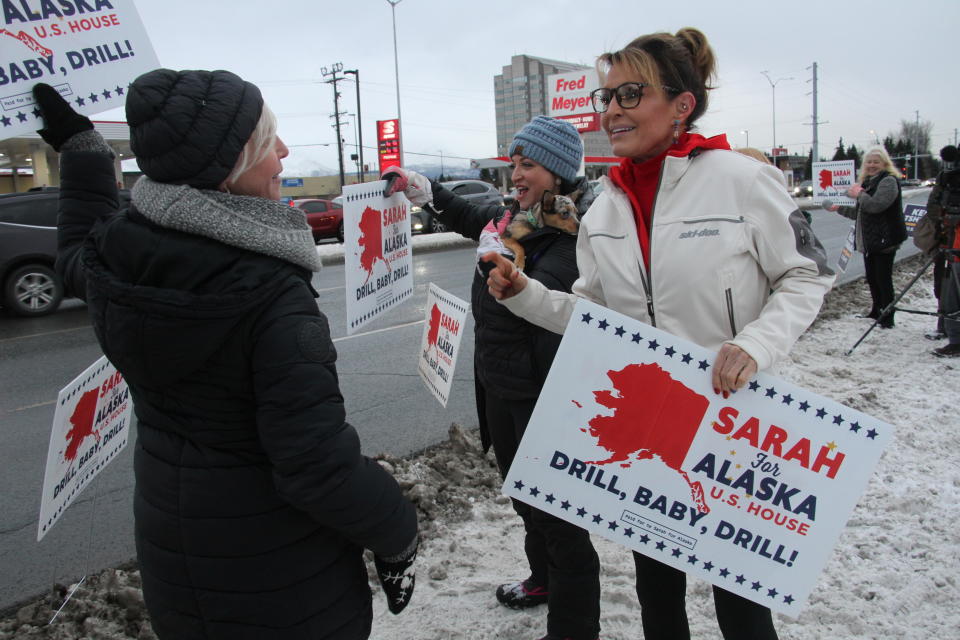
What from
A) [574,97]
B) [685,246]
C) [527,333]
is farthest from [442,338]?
[574,97]

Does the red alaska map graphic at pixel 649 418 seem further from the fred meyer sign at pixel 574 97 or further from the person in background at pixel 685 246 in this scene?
the fred meyer sign at pixel 574 97

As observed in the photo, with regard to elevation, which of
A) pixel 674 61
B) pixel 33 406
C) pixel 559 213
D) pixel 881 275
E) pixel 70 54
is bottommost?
pixel 33 406

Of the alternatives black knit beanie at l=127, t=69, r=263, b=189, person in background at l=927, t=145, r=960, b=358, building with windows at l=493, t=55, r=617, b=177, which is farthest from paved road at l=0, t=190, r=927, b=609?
building with windows at l=493, t=55, r=617, b=177

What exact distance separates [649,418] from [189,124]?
4.05ft

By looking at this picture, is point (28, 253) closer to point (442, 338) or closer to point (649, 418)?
point (442, 338)

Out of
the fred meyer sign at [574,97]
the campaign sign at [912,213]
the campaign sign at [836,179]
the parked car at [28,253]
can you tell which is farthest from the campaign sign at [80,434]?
the fred meyer sign at [574,97]

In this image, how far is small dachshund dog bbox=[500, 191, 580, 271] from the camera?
90.4 inches

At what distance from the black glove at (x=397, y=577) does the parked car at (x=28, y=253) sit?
406 inches

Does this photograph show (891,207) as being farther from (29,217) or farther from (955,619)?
(29,217)

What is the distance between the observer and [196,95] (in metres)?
1.30

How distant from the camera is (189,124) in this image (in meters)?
1.29

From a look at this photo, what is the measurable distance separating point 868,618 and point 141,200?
2.76 meters

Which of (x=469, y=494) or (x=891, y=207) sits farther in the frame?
(x=891, y=207)

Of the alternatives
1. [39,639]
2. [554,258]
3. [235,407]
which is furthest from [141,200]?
[39,639]
